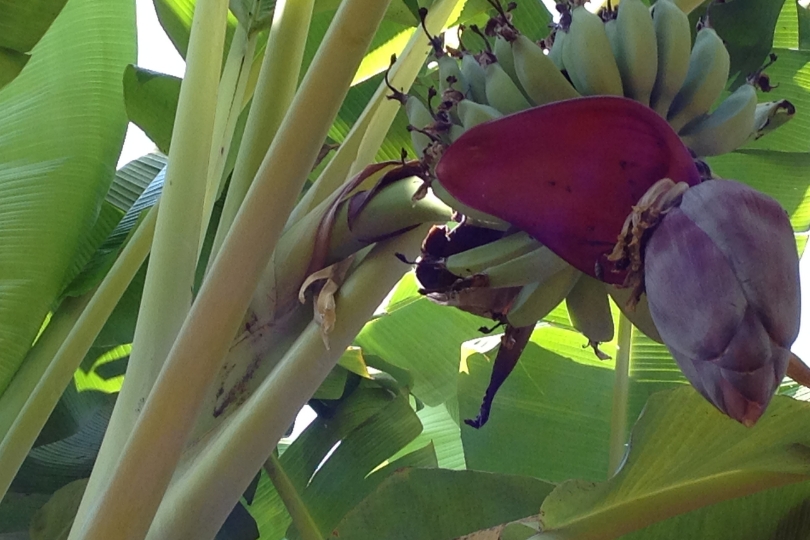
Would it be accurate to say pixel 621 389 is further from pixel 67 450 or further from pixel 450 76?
pixel 67 450

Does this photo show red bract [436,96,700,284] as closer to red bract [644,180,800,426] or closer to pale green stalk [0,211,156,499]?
red bract [644,180,800,426]

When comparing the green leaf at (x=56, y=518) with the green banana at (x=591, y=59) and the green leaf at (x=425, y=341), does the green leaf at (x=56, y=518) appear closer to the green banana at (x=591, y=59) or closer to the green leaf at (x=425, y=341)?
the green leaf at (x=425, y=341)

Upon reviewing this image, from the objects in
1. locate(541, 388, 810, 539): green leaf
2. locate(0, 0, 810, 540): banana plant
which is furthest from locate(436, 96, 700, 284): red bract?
locate(541, 388, 810, 539): green leaf

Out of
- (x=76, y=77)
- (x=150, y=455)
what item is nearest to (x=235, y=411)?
(x=150, y=455)

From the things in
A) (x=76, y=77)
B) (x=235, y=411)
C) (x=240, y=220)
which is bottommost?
(x=235, y=411)

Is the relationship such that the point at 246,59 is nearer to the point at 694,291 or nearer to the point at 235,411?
the point at 235,411

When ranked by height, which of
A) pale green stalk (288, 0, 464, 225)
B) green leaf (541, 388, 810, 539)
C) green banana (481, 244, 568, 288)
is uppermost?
pale green stalk (288, 0, 464, 225)

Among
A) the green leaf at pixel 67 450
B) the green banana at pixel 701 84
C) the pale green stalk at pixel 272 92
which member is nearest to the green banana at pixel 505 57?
the green banana at pixel 701 84
